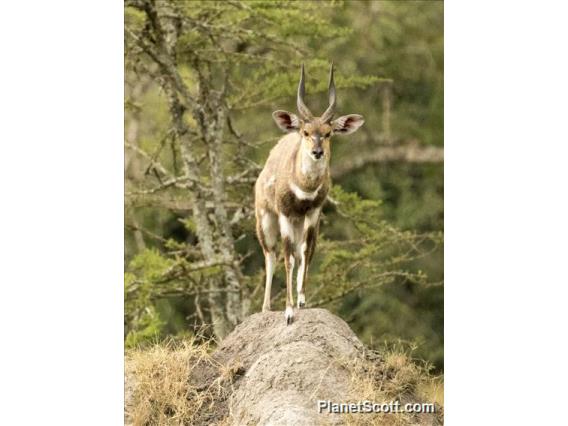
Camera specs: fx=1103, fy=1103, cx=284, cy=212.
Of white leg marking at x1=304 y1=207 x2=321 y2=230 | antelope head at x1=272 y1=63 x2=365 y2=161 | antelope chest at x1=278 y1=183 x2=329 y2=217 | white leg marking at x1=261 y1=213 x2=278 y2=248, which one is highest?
antelope head at x1=272 y1=63 x2=365 y2=161

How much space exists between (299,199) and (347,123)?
0.77 metres

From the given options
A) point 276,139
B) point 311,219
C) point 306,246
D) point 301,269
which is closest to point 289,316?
point 301,269

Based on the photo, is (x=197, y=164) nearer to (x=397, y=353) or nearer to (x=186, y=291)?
(x=186, y=291)

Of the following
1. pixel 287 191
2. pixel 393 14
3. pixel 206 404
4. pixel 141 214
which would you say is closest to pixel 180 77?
pixel 141 214

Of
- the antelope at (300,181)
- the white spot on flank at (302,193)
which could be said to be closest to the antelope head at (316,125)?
the antelope at (300,181)

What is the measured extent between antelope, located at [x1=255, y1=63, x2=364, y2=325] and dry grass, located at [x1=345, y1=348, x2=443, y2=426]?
81 centimetres

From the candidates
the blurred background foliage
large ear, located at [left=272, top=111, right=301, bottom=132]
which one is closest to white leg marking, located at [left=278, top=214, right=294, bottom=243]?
large ear, located at [left=272, top=111, right=301, bottom=132]

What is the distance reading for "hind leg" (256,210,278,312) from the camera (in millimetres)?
10016

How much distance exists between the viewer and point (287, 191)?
374 inches

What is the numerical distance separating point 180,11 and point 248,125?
179 cm

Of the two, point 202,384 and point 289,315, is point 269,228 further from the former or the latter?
point 202,384

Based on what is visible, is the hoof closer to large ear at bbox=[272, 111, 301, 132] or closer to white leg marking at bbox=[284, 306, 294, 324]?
white leg marking at bbox=[284, 306, 294, 324]

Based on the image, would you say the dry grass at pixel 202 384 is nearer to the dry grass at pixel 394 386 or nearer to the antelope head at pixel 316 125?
the dry grass at pixel 394 386

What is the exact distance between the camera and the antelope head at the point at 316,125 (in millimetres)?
9133
